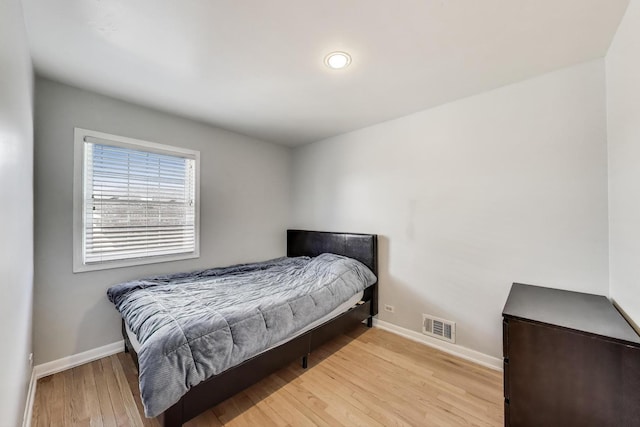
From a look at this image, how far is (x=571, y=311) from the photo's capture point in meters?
1.44

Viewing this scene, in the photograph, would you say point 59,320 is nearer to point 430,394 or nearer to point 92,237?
point 92,237

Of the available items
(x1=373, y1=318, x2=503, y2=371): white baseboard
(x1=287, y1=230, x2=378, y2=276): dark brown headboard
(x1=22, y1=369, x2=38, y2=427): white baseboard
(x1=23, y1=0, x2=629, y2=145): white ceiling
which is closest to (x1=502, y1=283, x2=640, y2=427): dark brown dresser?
(x1=373, y1=318, x2=503, y2=371): white baseboard

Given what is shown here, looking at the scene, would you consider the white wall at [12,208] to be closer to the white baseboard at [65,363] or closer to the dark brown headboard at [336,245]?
the white baseboard at [65,363]

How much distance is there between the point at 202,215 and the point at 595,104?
374 cm

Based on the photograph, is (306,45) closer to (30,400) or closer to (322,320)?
(322,320)

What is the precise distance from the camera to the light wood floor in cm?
158

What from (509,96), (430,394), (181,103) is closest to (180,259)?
(181,103)

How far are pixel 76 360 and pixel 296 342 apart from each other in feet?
6.49

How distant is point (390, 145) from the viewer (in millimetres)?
2854

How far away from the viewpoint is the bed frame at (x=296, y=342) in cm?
142

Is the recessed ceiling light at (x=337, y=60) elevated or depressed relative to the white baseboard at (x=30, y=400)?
elevated

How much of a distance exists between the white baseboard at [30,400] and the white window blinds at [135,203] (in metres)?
0.90

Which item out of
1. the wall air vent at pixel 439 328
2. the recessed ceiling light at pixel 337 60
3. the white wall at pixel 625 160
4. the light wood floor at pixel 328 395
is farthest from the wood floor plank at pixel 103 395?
the white wall at pixel 625 160

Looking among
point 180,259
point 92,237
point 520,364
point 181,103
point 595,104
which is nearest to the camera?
point 520,364
